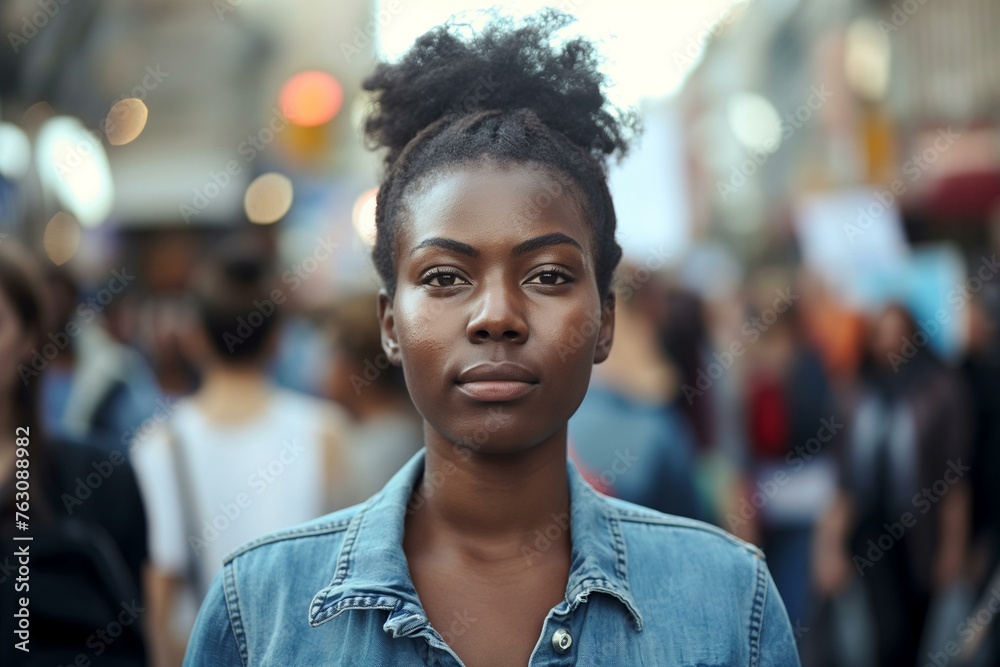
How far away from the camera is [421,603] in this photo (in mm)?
1914

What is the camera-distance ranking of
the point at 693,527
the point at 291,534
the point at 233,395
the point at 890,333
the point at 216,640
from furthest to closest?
the point at 890,333 → the point at 233,395 → the point at 693,527 → the point at 291,534 → the point at 216,640

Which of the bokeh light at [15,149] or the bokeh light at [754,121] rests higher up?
the bokeh light at [754,121]

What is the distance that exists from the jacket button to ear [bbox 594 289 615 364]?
0.55m

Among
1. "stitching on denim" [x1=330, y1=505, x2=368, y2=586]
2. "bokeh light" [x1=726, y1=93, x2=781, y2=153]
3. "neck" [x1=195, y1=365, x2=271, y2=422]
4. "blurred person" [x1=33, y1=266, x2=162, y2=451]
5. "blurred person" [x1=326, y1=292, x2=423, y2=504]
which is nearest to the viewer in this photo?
"stitching on denim" [x1=330, y1=505, x2=368, y2=586]

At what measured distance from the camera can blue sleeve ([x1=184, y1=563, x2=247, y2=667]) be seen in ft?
6.28

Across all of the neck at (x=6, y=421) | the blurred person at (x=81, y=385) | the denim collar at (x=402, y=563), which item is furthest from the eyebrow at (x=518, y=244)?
the blurred person at (x=81, y=385)

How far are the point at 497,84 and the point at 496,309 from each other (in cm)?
55

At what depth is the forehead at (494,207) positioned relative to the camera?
1.89 meters

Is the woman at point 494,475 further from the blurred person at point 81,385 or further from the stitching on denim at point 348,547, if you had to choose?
the blurred person at point 81,385

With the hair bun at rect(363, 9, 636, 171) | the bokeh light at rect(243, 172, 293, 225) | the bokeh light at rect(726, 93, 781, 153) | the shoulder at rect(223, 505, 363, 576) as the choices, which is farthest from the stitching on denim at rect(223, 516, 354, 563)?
the bokeh light at rect(726, 93, 781, 153)

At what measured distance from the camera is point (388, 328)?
212 cm

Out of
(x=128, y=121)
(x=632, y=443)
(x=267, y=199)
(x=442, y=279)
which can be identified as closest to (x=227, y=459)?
(x=632, y=443)

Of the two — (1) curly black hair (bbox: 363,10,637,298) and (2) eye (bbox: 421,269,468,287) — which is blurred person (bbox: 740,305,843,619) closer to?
(1) curly black hair (bbox: 363,10,637,298)

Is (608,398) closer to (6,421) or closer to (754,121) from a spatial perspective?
(6,421)
